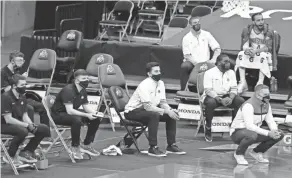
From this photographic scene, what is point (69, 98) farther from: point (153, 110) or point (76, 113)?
point (153, 110)

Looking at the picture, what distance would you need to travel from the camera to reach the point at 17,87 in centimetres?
1223

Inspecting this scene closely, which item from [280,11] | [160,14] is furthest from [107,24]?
[280,11]

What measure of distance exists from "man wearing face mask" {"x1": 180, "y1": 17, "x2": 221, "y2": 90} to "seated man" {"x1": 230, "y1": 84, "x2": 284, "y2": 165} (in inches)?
120

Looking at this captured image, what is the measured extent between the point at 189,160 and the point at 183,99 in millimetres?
2568

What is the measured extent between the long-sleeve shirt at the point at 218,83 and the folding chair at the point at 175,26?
452 cm

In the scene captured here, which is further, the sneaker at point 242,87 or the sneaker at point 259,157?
the sneaker at point 242,87

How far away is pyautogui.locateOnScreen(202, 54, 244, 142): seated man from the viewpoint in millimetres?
14805

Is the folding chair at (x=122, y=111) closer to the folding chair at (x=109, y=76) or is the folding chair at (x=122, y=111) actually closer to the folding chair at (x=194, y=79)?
the folding chair at (x=109, y=76)

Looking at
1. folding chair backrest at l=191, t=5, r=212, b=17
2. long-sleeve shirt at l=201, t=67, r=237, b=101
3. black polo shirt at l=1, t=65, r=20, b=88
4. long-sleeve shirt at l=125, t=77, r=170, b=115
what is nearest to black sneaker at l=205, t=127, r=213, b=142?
long-sleeve shirt at l=201, t=67, r=237, b=101

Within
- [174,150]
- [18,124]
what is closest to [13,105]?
[18,124]

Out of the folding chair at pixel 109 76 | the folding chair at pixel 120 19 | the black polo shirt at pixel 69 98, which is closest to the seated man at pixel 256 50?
the folding chair at pixel 109 76

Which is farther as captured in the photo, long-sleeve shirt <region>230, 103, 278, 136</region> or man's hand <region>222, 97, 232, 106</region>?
man's hand <region>222, 97, 232, 106</region>

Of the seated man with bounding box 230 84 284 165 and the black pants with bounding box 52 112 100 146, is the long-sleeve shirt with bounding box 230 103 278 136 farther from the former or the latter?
the black pants with bounding box 52 112 100 146

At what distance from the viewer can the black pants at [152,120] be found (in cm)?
1345
